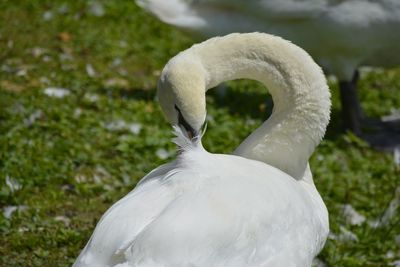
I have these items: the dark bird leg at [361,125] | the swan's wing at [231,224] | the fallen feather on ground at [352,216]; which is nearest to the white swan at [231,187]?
the swan's wing at [231,224]

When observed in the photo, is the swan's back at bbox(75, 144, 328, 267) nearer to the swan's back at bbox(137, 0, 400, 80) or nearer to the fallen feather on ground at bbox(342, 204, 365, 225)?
the fallen feather on ground at bbox(342, 204, 365, 225)

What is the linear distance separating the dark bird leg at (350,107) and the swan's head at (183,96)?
3592 mm

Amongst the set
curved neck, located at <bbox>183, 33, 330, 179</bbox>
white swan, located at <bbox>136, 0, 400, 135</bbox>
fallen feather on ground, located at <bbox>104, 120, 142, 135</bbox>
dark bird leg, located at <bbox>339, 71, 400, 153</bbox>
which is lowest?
dark bird leg, located at <bbox>339, 71, 400, 153</bbox>

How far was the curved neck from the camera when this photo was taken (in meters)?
4.64

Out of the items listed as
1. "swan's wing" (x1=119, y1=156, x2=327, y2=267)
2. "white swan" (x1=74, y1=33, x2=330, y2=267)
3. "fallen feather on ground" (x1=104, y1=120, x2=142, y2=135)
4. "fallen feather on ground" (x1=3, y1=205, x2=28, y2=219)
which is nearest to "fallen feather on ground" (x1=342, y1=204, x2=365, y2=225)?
"white swan" (x1=74, y1=33, x2=330, y2=267)

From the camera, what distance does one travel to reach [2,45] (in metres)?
8.68

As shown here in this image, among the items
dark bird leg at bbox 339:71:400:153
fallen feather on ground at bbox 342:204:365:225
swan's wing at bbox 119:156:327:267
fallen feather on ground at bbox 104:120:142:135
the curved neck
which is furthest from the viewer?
dark bird leg at bbox 339:71:400:153

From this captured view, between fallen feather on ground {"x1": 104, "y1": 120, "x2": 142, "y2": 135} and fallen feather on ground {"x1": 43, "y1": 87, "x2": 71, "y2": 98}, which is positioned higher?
fallen feather on ground {"x1": 104, "y1": 120, "x2": 142, "y2": 135}

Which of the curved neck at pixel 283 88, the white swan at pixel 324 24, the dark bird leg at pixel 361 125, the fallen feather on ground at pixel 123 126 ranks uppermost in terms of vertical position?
the curved neck at pixel 283 88

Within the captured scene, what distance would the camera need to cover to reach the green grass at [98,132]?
211 inches

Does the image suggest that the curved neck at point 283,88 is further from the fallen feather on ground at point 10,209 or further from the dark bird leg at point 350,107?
the dark bird leg at point 350,107

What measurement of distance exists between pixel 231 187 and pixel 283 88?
95cm

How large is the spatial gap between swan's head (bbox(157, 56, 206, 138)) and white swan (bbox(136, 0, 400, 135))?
335 cm

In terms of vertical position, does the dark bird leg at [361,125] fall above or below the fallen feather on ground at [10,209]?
below
